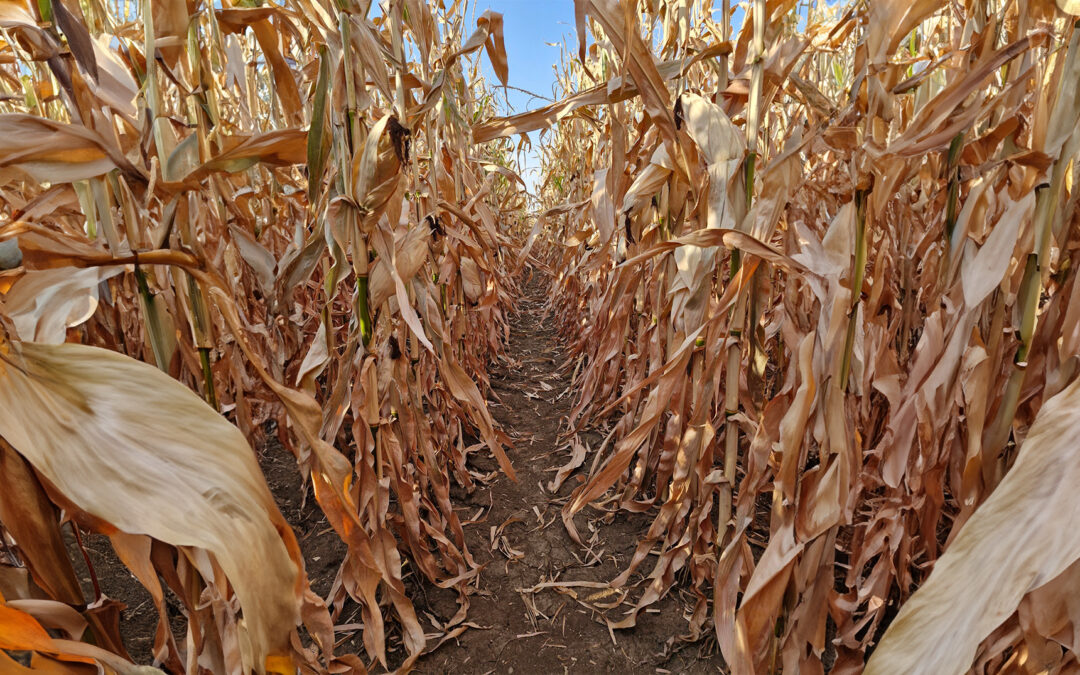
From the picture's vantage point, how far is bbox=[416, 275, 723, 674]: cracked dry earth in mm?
1121

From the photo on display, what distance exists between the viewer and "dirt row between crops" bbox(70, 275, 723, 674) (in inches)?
44.4

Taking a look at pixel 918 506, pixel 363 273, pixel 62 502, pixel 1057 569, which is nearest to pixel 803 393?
pixel 1057 569

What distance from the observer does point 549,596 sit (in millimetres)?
1295

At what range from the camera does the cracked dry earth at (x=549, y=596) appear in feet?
3.68

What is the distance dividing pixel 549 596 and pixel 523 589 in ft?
0.22

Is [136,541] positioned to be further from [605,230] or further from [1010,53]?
[605,230]

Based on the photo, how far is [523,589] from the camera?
1320 millimetres

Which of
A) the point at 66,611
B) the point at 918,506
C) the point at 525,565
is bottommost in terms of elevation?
the point at 525,565

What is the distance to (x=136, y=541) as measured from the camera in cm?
50

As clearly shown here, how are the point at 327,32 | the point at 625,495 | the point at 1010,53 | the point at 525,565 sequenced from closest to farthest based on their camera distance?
the point at 1010,53, the point at 327,32, the point at 525,565, the point at 625,495

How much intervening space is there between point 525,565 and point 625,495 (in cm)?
34

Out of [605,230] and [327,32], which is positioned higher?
[327,32]

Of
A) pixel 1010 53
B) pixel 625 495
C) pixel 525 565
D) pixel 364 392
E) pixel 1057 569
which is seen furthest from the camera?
pixel 625 495

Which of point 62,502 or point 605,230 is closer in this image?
point 62,502
